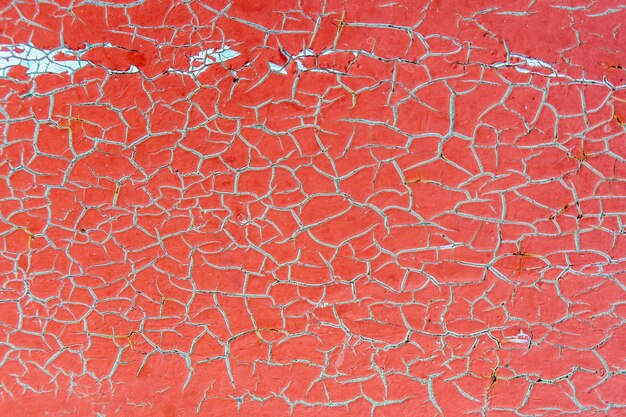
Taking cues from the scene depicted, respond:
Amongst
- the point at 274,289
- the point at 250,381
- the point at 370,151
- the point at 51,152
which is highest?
the point at 51,152

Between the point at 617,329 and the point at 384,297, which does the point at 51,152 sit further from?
the point at 617,329

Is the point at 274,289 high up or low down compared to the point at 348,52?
down

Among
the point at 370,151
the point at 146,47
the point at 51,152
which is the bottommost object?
the point at 370,151

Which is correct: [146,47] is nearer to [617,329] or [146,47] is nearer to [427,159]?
[427,159]

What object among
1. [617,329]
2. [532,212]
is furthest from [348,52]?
[617,329]

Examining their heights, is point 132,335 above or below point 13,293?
below

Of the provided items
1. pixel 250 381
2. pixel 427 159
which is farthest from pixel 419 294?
pixel 250 381
